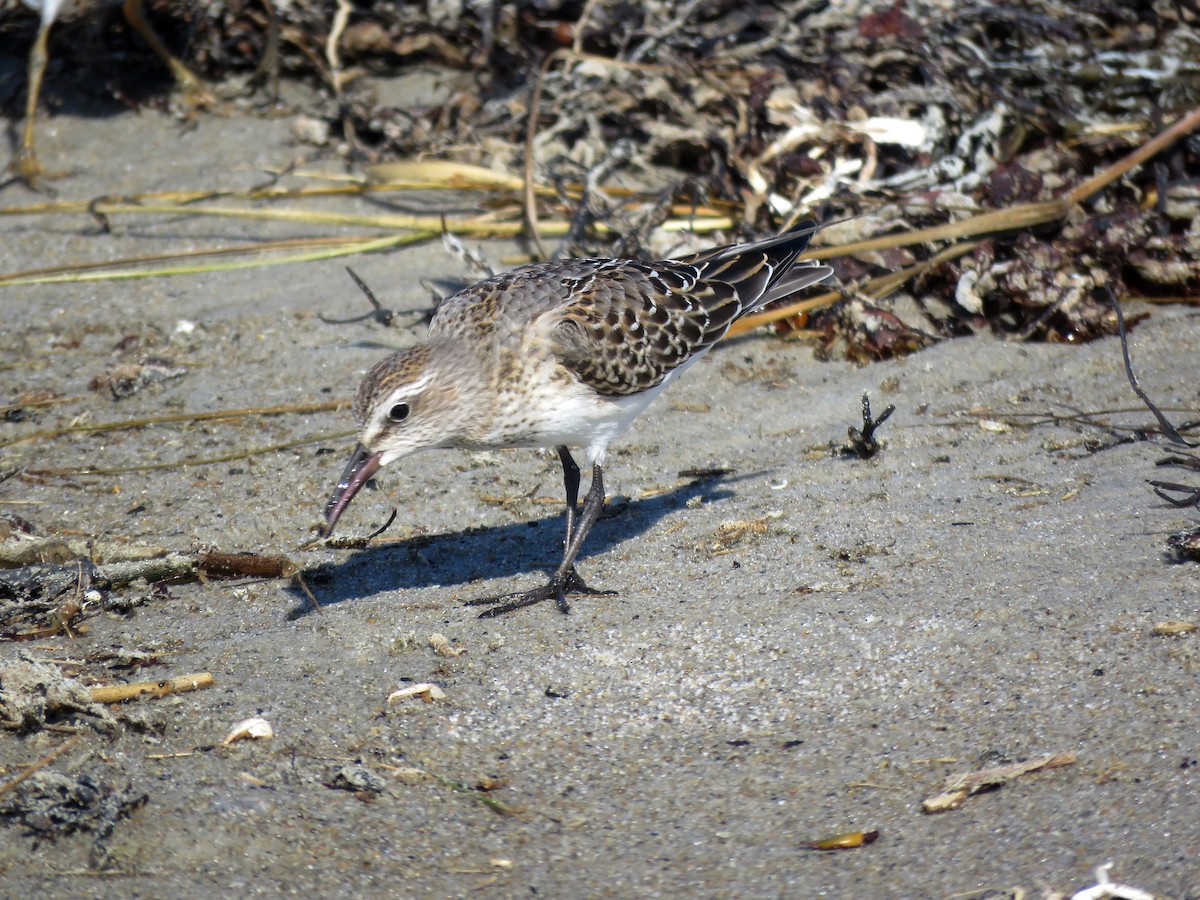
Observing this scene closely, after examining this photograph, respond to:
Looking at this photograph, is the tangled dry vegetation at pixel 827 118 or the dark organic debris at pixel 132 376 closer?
the dark organic debris at pixel 132 376

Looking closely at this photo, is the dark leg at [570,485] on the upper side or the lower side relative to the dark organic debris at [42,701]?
lower

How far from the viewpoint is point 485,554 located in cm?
570

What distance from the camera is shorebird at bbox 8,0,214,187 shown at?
28.8ft

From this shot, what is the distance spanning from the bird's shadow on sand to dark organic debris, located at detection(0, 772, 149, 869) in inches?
58.9

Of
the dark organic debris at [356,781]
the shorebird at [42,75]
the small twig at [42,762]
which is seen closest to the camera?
the small twig at [42,762]

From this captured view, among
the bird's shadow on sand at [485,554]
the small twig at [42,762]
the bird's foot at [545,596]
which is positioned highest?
the small twig at [42,762]

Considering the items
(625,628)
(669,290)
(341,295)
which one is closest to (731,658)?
(625,628)

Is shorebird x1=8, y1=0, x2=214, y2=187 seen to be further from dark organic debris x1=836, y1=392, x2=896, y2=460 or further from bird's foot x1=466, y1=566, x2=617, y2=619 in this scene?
dark organic debris x1=836, y1=392, x2=896, y2=460

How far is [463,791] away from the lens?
3.81m

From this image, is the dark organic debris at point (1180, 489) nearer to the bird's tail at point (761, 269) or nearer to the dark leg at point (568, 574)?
the bird's tail at point (761, 269)

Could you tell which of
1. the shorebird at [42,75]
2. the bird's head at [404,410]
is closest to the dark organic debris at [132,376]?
the bird's head at [404,410]

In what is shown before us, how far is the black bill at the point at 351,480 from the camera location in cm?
478

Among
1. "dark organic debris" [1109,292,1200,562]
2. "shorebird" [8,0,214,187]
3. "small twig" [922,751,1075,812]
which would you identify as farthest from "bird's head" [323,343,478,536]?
"shorebird" [8,0,214,187]

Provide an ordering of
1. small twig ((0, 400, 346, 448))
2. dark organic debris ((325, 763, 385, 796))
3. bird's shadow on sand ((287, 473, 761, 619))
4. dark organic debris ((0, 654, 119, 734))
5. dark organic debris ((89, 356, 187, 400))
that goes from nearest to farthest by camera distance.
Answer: dark organic debris ((325, 763, 385, 796)) < dark organic debris ((0, 654, 119, 734)) < bird's shadow on sand ((287, 473, 761, 619)) < small twig ((0, 400, 346, 448)) < dark organic debris ((89, 356, 187, 400))
